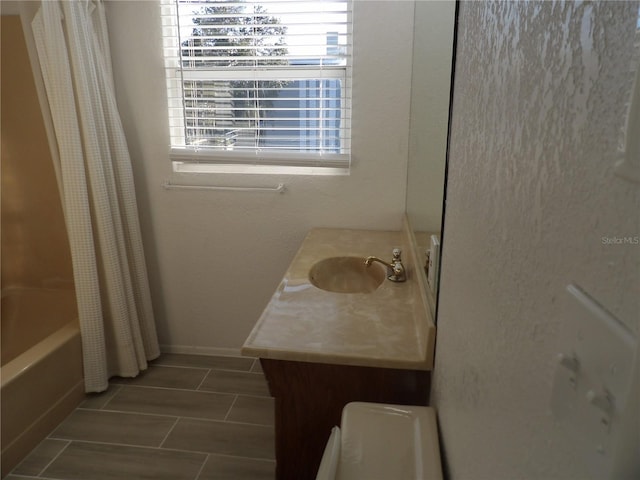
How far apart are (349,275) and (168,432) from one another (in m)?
1.06

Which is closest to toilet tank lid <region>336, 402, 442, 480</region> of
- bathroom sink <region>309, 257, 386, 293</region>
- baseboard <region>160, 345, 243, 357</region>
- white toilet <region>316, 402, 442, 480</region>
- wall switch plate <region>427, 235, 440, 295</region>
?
white toilet <region>316, 402, 442, 480</region>

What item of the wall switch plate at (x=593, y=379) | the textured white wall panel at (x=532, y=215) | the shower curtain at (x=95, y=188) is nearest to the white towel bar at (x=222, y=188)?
the shower curtain at (x=95, y=188)

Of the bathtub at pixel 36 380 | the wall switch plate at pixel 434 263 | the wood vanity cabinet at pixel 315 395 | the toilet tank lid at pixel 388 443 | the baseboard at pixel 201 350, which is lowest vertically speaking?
the baseboard at pixel 201 350

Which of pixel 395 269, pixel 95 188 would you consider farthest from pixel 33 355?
pixel 395 269

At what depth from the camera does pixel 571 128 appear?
16.1 inches

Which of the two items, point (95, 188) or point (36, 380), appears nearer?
point (36, 380)

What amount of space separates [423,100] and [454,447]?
1.29m

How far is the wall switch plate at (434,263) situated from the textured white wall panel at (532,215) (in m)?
0.34

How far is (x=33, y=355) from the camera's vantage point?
200 cm

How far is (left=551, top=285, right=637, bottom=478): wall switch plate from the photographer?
0.97ft

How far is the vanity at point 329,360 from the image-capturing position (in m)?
1.28

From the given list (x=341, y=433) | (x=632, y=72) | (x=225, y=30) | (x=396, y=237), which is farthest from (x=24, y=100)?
(x=632, y=72)

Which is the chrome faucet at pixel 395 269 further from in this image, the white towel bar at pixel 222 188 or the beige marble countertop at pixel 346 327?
the white towel bar at pixel 222 188

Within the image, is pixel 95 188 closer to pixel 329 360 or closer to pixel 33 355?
pixel 33 355
